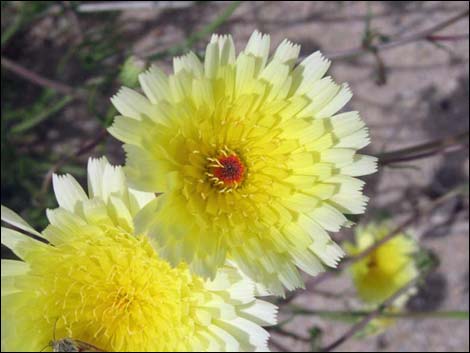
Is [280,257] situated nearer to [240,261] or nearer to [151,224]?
[240,261]

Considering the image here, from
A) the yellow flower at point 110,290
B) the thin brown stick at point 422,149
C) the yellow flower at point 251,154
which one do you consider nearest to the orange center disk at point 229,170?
the yellow flower at point 251,154

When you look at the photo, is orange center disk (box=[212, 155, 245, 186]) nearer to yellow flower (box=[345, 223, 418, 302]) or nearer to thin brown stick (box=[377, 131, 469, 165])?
thin brown stick (box=[377, 131, 469, 165])

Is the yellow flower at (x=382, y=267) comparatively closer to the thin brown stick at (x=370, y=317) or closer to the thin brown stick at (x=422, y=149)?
the thin brown stick at (x=370, y=317)

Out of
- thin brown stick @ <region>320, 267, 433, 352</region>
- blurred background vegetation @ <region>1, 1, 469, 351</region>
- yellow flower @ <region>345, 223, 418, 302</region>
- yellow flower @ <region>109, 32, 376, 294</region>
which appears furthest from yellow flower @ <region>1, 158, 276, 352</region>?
yellow flower @ <region>345, 223, 418, 302</region>

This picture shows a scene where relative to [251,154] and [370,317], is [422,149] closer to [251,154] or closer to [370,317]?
[370,317]

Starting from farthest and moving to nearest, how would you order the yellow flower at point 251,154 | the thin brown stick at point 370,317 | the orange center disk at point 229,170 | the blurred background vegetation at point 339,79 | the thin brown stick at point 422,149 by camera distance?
the blurred background vegetation at point 339,79, the thin brown stick at point 370,317, the thin brown stick at point 422,149, the orange center disk at point 229,170, the yellow flower at point 251,154

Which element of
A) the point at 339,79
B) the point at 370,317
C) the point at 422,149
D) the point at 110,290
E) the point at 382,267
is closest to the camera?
the point at 110,290

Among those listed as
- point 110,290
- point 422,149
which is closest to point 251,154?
point 110,290

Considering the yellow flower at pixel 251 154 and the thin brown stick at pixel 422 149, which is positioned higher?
the thin brown stick at pixel 422 149
